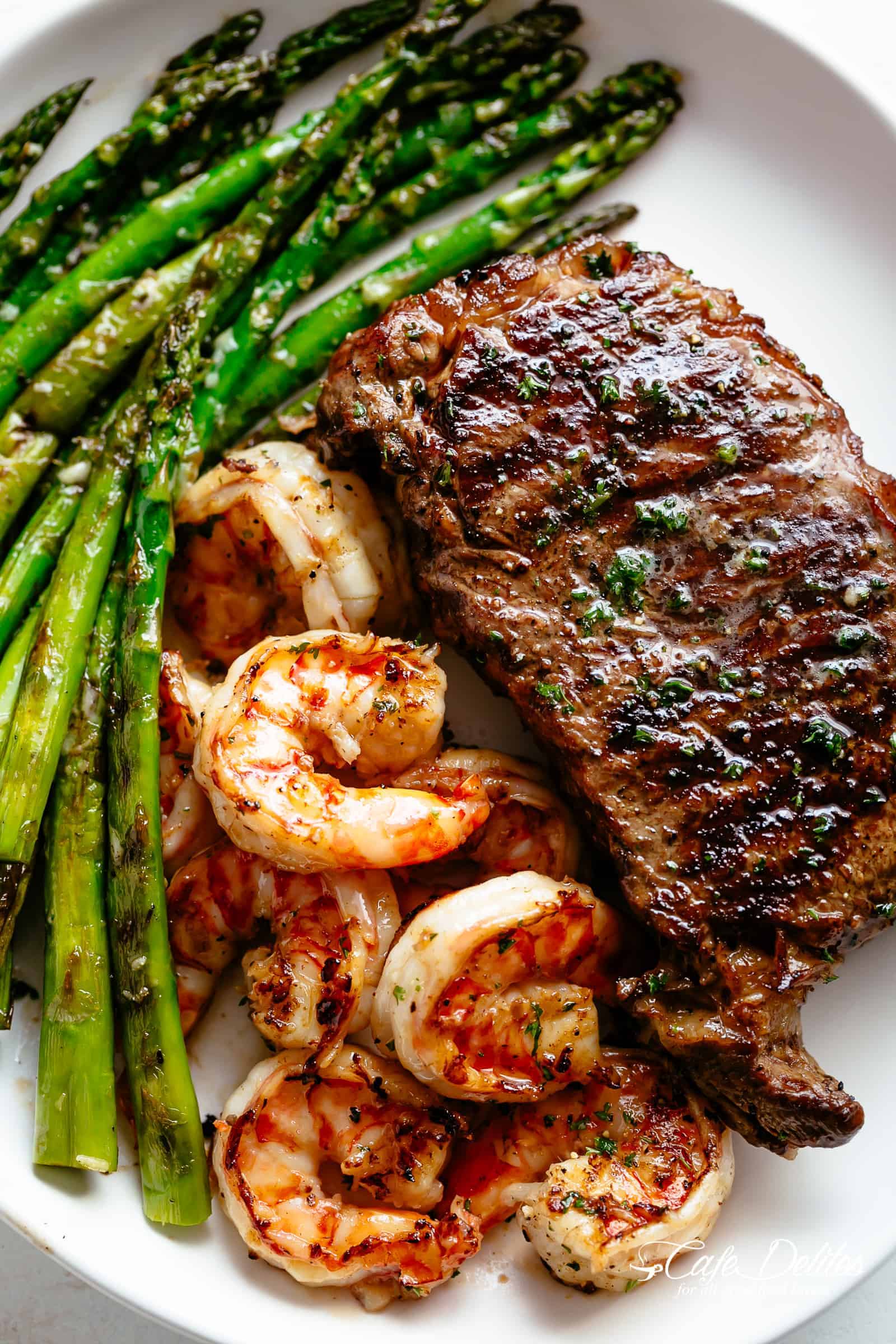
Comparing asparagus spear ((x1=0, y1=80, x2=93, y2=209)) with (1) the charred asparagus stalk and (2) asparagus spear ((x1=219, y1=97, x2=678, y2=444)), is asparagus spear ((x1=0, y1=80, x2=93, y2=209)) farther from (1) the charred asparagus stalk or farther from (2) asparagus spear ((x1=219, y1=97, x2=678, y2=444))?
(2) asparagus spear ((x1=219, y1=97, x2=678, y2=444))

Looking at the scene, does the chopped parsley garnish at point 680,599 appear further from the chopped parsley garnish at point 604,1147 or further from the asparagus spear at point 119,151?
the asparagus spear at point 119,151

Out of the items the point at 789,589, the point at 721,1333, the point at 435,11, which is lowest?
the point at 721,1333

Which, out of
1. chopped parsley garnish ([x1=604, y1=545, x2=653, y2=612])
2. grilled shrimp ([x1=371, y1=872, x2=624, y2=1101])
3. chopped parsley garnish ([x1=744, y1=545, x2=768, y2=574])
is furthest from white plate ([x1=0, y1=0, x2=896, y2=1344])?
chopped parsley garnish ([x1=744, y1=545, x2=768, y2=574])

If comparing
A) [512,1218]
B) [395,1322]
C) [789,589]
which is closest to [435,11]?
[789,589]

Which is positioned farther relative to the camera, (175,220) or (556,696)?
(175,220)

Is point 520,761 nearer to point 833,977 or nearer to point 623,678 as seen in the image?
point 623,678

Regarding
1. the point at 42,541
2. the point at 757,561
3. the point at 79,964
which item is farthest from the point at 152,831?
the point at 757,561

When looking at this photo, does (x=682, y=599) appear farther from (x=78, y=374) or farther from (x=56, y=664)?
(x=78, y=374)
